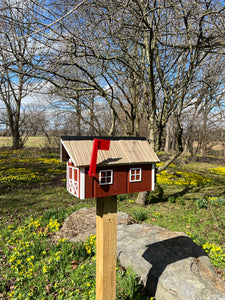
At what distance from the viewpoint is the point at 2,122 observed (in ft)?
67.8

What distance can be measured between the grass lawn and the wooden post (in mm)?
777

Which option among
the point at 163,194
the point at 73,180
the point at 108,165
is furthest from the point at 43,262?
the point at 163,194

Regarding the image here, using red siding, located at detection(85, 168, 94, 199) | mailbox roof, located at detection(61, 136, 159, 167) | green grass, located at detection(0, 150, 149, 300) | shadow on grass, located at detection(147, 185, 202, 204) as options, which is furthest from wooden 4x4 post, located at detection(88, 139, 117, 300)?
shadow on grass, located at detection(147, 185, 202, 204)

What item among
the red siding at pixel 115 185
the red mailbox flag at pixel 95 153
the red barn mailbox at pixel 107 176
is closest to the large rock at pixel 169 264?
the red barn mailbox at pixel 107 176

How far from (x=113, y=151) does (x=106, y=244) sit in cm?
100

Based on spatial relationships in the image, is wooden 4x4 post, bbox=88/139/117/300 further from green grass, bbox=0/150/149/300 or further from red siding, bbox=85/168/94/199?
green grass, bbox=0/150/149/300

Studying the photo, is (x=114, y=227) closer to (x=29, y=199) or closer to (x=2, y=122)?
(x=29, y=199)

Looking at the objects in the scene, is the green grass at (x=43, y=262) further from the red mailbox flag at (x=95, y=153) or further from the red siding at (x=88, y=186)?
the red mailbox flag at (x=95, y=153)

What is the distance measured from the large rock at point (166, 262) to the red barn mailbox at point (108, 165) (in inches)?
57.8

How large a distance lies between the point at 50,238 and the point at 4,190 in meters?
4.48

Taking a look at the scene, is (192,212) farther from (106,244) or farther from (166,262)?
(106,244)

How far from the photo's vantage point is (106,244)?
215 cm

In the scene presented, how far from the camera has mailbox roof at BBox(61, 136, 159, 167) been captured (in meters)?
1.83

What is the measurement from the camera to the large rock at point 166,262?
2568mm
